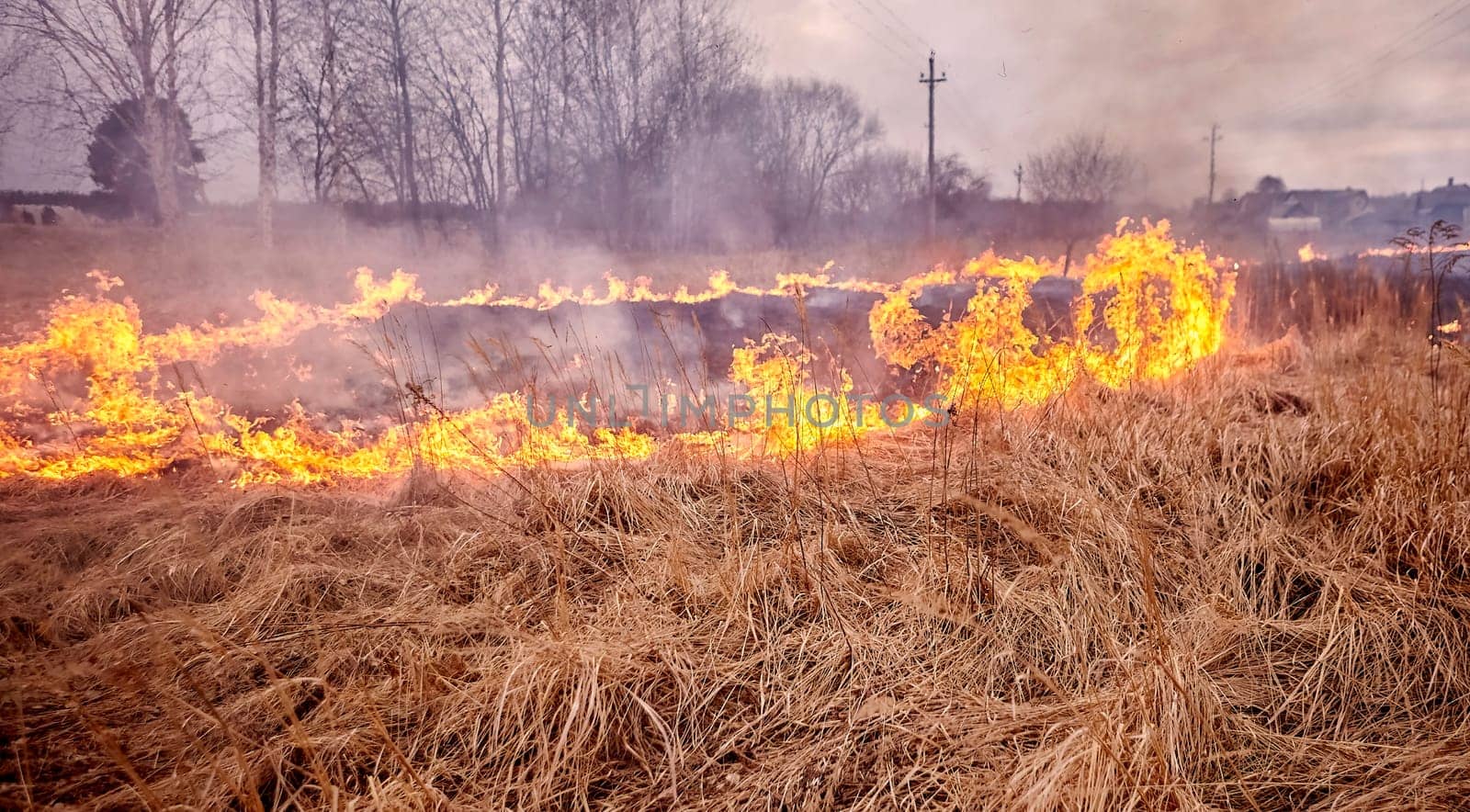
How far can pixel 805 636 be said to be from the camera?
1830mm

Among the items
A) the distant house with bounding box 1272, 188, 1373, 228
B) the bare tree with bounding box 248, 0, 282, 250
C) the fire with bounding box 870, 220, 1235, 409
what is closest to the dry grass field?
the fire with bounding box 870, 220, 1235, 409

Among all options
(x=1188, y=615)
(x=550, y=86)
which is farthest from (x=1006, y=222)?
(x=1188, y=615)

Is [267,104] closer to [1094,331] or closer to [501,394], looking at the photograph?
[501,394]

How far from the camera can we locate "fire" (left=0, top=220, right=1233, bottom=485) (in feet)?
11.9

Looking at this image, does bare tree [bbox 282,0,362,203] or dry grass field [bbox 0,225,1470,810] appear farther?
bare tree [bbox 282,0,362,203]

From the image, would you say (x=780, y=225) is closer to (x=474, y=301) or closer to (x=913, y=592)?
(x=474, y=301)

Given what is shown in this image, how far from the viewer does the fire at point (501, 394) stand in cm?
364

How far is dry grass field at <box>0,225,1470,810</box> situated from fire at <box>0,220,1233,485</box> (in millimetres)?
476

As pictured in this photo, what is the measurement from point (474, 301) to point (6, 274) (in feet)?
14.9

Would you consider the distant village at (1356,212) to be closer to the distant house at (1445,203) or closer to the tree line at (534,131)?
the distant house at (1445,203)

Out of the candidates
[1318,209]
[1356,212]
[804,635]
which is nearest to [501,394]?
[804,635]

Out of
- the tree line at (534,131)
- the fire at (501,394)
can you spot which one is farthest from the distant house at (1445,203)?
the fire at (501,394)

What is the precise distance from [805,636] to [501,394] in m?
4.92

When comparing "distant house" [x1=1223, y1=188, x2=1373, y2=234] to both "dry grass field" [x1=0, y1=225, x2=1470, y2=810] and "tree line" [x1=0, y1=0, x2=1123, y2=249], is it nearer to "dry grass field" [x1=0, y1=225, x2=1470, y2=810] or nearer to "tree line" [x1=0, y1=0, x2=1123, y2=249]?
"tree line" [x1=0, y1=0, x2=1123, y2=249]
